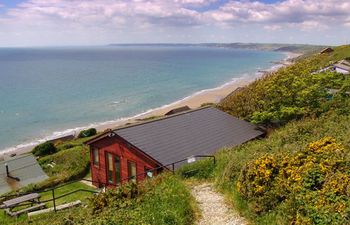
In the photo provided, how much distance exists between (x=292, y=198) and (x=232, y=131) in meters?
13.6

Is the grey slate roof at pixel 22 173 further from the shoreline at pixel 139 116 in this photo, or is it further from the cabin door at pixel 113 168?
the shoreline at pixel 139 116

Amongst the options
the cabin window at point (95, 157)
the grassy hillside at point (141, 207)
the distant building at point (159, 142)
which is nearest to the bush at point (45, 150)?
the distant building at point (159, 142)

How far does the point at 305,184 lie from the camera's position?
28.7 ft

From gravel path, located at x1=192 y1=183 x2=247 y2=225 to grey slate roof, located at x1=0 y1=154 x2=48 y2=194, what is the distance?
1920cm

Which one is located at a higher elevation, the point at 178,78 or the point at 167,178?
the point at 167,178

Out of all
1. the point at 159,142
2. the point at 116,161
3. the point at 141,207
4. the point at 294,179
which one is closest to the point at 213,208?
the point at 141,207

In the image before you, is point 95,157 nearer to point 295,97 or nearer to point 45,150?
point 295,97

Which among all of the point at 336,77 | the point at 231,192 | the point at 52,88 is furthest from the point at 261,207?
the point at 52,88

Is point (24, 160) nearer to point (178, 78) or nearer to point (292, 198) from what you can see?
point (292, 198)

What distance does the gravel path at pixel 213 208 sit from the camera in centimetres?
983

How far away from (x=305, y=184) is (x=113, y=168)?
14.7 meters

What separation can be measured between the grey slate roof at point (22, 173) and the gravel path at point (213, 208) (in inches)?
756

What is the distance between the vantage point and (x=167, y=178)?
12.6 metres

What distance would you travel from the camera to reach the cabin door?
21136 millimetres
